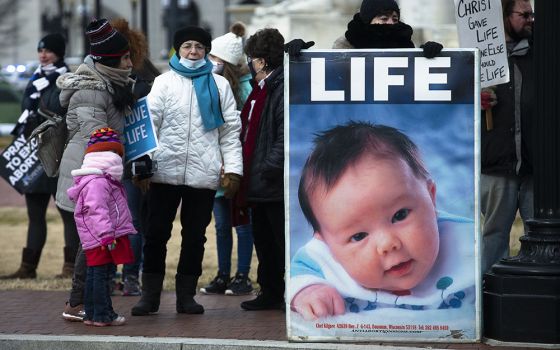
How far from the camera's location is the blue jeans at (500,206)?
342 inches

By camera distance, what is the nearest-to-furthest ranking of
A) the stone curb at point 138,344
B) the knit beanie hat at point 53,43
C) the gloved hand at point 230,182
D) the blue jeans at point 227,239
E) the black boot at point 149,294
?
the stone curb at point 138,344 < the gloved hand at point 230,182 < the black boot at point 149,294 < the blue jeans at point 227,239 < the knit beanie hat at point 53,43

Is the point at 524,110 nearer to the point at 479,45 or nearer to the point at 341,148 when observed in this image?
the point at 479,45

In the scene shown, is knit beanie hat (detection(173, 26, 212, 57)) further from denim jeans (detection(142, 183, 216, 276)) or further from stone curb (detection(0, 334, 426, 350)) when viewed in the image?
stone curb (detection(0, 334, 426, 350))

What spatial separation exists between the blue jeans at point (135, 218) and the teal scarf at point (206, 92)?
4.36 ft

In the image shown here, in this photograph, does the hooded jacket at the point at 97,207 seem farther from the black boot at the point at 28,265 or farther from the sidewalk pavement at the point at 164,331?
the black boot at the point at 28,265

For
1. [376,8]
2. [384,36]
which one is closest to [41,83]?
[376,8]

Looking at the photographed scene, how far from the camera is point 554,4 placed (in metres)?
7.57

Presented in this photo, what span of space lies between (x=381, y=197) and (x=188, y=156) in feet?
5.13

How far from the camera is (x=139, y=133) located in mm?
8641

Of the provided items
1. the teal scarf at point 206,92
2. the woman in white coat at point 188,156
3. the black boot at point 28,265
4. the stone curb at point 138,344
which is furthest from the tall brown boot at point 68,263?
the stone curb at point 138,344

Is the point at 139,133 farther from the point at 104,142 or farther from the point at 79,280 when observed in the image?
the point at 79,280

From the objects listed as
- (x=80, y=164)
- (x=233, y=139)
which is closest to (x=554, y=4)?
(x=233, y=139)

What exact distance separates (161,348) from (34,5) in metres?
70.1

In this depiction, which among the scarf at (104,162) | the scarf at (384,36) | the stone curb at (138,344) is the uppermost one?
the scarf at (384,36)
